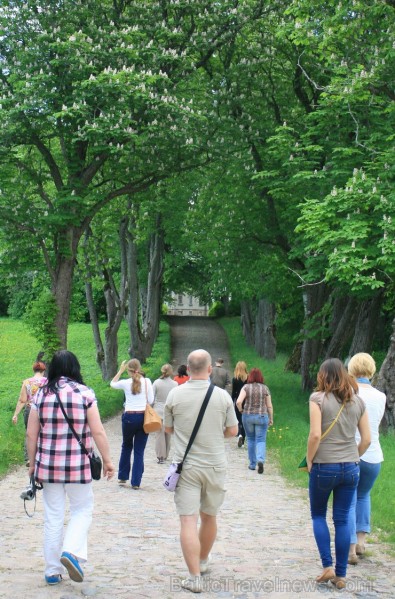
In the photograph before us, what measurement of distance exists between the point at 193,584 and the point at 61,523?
1155mm

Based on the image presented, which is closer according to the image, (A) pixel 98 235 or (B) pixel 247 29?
(B) pixel 247 29

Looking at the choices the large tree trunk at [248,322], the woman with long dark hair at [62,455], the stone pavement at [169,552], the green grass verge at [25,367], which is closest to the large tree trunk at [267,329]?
the green grass verge at [25,367]

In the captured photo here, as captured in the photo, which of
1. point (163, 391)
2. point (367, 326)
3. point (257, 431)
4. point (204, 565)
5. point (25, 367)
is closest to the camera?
point (204, 565)

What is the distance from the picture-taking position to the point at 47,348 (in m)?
21.8

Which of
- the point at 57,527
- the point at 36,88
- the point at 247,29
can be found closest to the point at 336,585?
the point at 57,527

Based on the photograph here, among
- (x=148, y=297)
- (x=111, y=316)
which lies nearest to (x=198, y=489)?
(x=111, y=316)

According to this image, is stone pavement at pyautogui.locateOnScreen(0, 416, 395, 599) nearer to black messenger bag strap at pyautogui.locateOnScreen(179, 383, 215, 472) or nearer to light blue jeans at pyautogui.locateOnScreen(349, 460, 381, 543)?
light blue jeans at pyautogui.locateOnScreen(349, 460, 381, 543)

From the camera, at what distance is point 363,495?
8.02 metres

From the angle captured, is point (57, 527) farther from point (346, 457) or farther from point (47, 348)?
point (47, 348)

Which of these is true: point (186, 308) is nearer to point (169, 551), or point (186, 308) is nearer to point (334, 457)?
point (169, 551)

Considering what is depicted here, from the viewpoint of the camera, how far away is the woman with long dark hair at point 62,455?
6695 millimetres

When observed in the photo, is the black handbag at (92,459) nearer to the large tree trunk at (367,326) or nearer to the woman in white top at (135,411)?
the woman in white top at (135,411)

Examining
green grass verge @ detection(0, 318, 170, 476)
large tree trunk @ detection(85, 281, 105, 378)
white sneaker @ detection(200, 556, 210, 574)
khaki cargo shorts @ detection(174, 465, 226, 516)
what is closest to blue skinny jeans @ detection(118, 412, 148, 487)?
green grass verge @ detection(0, 318, 170, 476)

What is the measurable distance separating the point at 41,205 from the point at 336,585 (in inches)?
703
